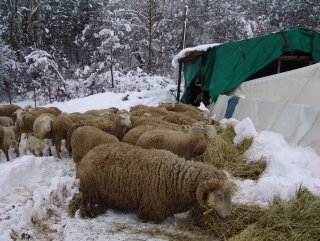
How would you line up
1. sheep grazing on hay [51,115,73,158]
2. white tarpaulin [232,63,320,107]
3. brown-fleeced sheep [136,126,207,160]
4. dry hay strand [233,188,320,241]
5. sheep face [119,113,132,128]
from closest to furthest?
dry hay strand [233,188,320,241] → brown-fleeced sheep [136,126,207,160] → sheep face [119,113,132,128] → sheep grazing on hay [51,115,73,158] → white tarpaulin [232,63,320,107]

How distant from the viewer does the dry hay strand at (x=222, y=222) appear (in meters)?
4.47

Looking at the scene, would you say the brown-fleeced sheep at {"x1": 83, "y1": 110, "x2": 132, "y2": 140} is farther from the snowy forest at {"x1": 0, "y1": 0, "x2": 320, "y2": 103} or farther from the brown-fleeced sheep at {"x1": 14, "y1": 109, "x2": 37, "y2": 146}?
the snowy forest at {"x1": 0, "y1": 0, "x2": 320, "y2": 103}

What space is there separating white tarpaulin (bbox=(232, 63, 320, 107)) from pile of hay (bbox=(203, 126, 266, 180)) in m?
1.96

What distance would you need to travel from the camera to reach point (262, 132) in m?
8.45

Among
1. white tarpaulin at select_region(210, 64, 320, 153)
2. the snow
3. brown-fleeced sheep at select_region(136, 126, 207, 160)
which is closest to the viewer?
brown-fleeced sheep at select_region(136, 126, 207, 160)

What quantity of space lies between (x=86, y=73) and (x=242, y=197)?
79.6 feet

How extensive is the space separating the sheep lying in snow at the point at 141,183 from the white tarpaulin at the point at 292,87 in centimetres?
430

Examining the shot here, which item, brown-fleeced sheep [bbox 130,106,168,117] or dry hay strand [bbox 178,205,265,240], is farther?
brown-fleeced sheep [bbox 130,106,168,117]

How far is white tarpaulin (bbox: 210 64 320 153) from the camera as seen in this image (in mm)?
7152

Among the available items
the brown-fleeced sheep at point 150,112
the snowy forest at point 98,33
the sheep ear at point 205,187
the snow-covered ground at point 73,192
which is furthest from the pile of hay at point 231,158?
the snowy forest at point 98,33

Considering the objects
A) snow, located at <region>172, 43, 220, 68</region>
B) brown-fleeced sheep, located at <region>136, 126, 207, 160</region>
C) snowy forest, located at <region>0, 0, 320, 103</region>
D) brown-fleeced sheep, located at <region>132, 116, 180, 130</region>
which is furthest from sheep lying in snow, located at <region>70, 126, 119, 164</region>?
snowy forest, located at <region>0, 0, 320, 103</region>

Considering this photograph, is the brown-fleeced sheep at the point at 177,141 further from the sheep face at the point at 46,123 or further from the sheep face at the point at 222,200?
the sheep face at the point at 46,123

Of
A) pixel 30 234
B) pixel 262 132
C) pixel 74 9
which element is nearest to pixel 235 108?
pixel 262 132

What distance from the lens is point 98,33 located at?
2919 centimetres
